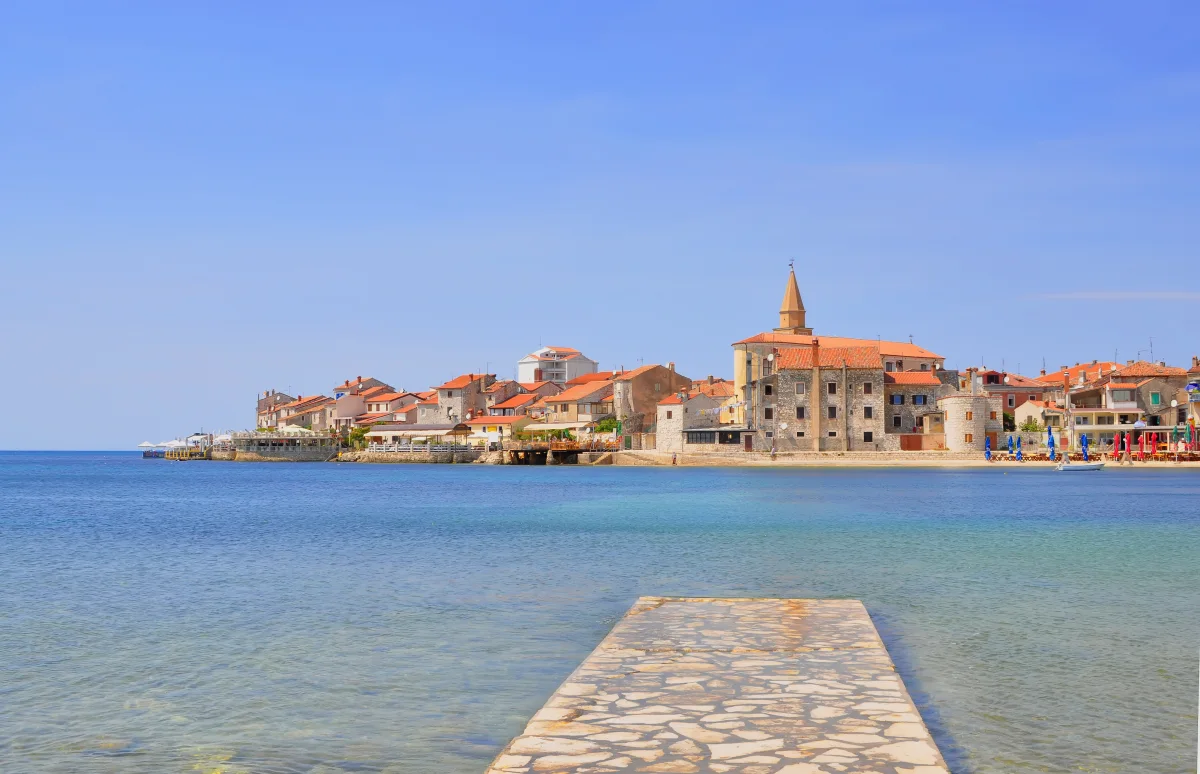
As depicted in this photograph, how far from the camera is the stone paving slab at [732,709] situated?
8062mm

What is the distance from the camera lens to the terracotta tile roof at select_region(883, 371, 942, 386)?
103 metres

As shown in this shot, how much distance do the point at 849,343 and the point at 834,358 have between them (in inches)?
746

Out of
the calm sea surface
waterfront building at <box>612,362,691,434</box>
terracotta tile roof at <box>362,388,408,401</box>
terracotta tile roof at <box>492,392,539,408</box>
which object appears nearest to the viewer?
the calm sea surface

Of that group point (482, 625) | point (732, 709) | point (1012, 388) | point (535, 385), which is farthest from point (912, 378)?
point (732, 709)

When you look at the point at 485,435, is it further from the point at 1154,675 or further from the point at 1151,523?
the point at 1154,675

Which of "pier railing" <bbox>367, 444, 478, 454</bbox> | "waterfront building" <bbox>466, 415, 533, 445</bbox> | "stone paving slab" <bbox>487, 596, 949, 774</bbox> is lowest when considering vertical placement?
"stone paving slab" <bbox>487, 596, 949, 774</bbox>

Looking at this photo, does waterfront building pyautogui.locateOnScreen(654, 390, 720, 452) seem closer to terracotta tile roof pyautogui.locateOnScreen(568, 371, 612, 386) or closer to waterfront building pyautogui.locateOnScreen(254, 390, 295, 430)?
terracotta tile roof pyautogui.locateOnScreen(568, 371, 612, 386)

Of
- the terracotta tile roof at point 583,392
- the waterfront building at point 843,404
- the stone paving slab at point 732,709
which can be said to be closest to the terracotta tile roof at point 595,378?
the terracotta tile roof at point 583,392

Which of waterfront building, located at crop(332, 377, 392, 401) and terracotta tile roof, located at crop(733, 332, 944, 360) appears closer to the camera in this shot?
terracotta tile roof, located at crop(733, 332, 944, 360)

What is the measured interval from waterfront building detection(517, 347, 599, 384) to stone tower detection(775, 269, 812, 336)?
4586cm

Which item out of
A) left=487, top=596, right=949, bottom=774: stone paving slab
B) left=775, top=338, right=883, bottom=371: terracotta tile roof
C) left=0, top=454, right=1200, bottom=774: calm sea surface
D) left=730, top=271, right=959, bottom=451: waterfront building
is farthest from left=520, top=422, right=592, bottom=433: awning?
left=487, top=596, right=949, bottom=774: stone paving slab

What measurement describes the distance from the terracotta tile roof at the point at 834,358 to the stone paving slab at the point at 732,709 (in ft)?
293

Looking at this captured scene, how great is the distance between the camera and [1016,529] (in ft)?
113

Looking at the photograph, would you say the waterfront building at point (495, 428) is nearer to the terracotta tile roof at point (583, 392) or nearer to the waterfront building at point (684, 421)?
the terracotta tile roof at point (583, 392)
